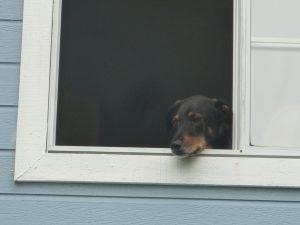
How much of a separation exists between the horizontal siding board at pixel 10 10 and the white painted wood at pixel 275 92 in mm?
1115

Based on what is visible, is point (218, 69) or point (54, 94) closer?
point (54, 94)

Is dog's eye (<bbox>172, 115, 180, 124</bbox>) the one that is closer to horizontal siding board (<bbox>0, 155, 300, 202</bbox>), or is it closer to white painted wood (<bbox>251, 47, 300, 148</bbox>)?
white painted wood (<bbox>251, 47, 300, 148</bbox>)

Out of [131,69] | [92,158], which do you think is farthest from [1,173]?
[131,69]

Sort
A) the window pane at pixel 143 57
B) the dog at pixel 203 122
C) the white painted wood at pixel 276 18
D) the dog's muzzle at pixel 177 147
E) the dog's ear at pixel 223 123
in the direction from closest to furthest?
the dog's muzzle at pixel 177 147, the white painted wood at pixel 276 18, the dog at pixel 203 122, the dog's ear at pixel 223 123, the window pane at pixel 143 57

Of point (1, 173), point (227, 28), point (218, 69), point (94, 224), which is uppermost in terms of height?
point (227, 28)

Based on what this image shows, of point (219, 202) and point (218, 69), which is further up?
point (218, 69)

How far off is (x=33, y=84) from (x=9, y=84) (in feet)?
0.38

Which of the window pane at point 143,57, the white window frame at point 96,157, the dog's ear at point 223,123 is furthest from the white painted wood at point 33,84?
the window pane at point 143,57

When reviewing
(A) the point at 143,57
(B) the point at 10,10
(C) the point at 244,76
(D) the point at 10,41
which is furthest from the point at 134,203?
(A) the point at 143,57

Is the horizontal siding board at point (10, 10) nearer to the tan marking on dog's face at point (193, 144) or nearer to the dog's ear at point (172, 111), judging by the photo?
the tan marking on dog's face at point (193, 144)

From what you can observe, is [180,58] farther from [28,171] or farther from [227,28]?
[28,171]

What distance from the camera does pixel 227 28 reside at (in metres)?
5.49

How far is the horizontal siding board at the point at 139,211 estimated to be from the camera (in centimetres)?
291

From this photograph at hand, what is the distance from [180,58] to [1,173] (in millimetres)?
3005
